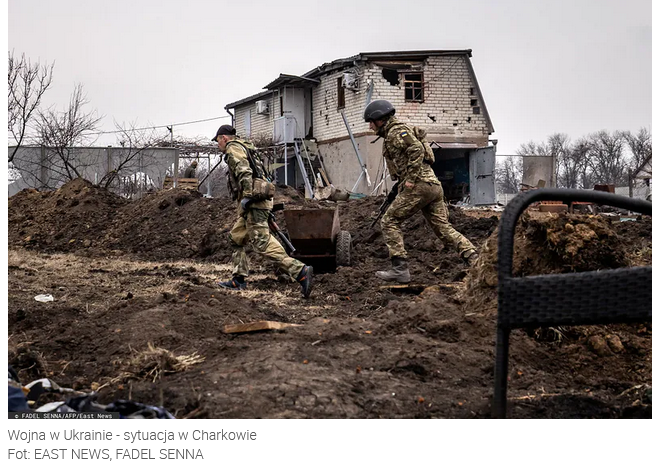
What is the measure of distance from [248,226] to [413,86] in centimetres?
2200

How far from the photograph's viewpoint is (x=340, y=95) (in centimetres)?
2967

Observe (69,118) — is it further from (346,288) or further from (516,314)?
(516,314)

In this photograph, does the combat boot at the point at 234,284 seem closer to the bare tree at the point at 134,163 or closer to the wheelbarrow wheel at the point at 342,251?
the wheelbarrow wheel at the point at 342,251

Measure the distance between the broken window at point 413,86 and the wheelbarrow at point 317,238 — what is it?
773 inches

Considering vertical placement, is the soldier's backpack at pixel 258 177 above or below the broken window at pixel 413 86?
below

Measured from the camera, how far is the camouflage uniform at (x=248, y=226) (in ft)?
23.6

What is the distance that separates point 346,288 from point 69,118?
1604 centimetres

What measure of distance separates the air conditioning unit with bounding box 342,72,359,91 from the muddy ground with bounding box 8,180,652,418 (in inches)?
797

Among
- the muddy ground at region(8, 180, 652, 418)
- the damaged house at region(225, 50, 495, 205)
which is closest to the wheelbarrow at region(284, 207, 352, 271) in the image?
the muddy ground at region(8, 180, 652, 418)

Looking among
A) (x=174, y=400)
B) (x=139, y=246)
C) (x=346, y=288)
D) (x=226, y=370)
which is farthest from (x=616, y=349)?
(x=139, y=246)

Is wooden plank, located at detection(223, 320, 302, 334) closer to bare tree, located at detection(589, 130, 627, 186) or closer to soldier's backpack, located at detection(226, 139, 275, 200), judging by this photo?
soldier's backpack, located at detection(226, 139, 275, 200)

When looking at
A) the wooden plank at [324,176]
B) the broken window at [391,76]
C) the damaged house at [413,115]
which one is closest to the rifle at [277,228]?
the damaged house at [413,115]

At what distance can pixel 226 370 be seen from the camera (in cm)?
355

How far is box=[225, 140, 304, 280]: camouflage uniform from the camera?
23.6 ft
